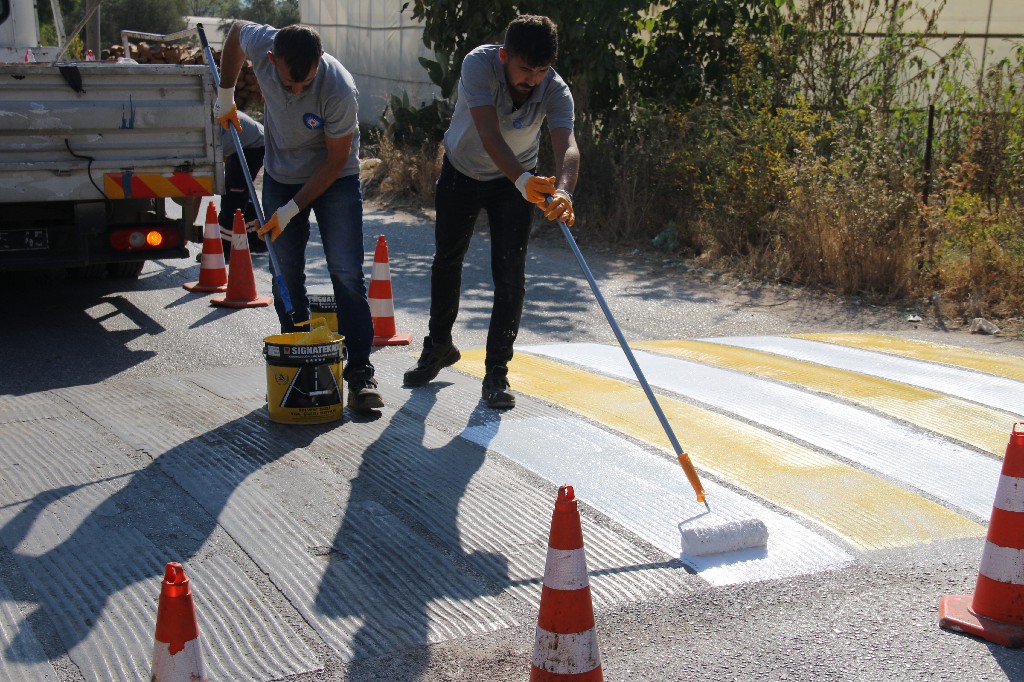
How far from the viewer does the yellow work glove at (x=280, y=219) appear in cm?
518

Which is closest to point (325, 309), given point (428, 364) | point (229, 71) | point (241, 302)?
point (428, 364)

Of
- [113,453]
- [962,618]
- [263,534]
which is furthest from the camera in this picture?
[113,453]

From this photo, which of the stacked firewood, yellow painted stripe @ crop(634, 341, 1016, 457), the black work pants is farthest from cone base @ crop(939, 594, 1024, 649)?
the stacked firewood

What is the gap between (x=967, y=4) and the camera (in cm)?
1372

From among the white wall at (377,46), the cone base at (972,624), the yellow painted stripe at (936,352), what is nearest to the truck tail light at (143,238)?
the yellow painted stripe at (936,352)

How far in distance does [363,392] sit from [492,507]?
1.30 metres

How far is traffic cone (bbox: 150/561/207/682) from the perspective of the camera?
241 cm

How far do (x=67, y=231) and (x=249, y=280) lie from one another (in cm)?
142

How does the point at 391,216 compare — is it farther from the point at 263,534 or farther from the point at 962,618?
the point at 962,618

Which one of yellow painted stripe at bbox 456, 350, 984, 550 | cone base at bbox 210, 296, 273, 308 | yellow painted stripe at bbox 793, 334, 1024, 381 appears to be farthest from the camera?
cone base at bbox 210, 296, 273, 308

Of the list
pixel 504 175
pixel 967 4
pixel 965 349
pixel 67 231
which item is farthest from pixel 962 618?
pixel 967 4

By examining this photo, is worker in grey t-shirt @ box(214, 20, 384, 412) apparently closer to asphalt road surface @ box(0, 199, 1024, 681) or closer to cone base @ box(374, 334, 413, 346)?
asphalt road surface @ box(0, 199, 1024, 681)

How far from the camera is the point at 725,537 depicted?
3.79 meters

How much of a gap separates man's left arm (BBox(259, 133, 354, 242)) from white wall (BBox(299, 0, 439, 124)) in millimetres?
13372
